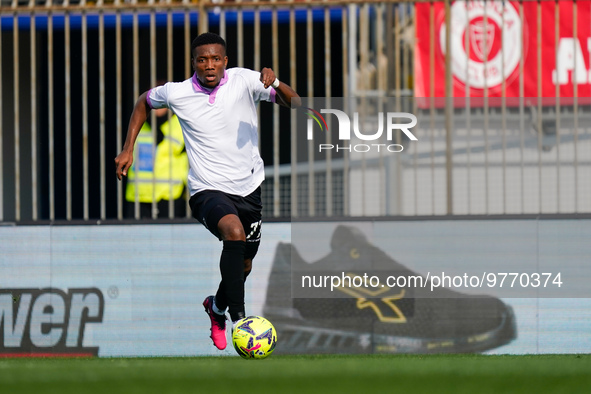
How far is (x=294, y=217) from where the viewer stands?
27.6ft

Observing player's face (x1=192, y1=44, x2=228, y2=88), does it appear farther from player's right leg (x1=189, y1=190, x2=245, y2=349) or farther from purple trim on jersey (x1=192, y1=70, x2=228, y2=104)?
player's right leg (x1=189, y1=190, x2=245, y2=349)

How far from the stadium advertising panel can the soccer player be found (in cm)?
178

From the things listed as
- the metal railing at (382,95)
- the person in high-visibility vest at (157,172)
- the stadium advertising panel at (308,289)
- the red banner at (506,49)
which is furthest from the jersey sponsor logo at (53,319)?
the red banner at (506,49)

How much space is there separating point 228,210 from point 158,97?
0.90 metres

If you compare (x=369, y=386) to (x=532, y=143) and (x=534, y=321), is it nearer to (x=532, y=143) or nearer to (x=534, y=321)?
(x=534, y=321)

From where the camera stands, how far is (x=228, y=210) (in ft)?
20.2

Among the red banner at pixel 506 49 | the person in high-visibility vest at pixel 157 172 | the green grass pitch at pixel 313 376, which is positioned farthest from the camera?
the red banner at pixel 506 49

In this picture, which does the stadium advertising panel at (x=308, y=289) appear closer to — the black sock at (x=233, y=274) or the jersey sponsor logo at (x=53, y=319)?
the jersey sponsor logo at (x=53, y=319)

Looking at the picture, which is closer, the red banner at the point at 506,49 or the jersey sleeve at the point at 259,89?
the jersey sleeve at the point at 259,89

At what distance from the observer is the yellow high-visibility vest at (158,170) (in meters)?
8.69

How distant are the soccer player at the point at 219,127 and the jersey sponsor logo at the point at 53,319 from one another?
210cm

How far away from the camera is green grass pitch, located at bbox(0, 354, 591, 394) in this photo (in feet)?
16.5

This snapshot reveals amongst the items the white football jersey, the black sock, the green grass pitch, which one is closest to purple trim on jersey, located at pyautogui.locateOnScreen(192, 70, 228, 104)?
the white football jersey

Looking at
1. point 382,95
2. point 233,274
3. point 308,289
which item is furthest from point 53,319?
point 382,95
